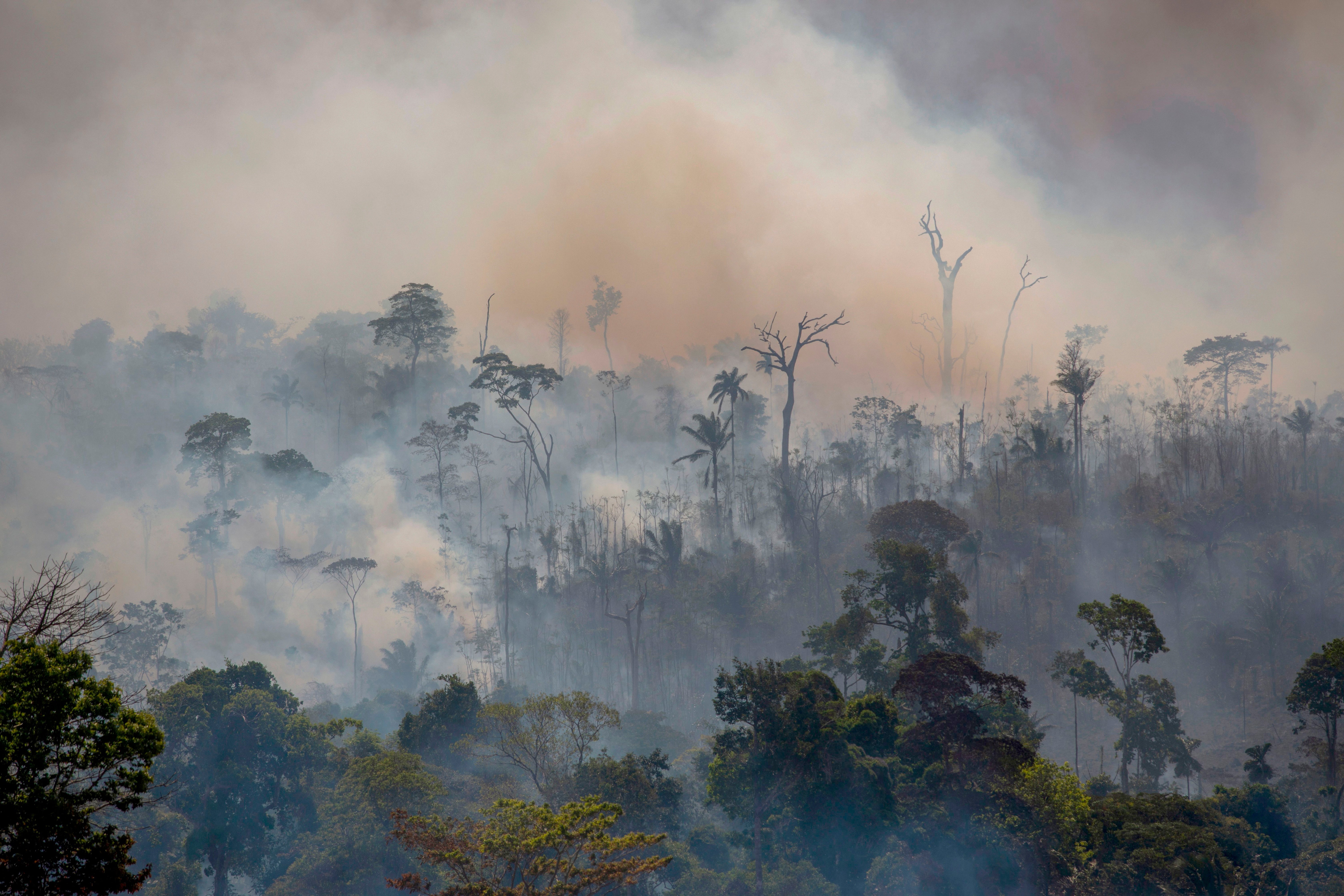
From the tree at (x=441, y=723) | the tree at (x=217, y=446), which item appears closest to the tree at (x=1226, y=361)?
the tree at (x=441, y=723)

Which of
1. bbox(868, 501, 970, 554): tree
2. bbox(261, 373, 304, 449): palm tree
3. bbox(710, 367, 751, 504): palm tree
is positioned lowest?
bbox(868, 501, 970, 554): tree

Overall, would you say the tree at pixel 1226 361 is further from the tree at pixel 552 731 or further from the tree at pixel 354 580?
the tree at pixel 354 580

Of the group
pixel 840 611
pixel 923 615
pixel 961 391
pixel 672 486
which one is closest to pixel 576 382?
pixel 672 486

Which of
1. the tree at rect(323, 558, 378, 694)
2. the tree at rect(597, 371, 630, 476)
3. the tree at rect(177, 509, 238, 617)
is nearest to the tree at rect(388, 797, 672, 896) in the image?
the tree at rect(323, 558, 378, 694)

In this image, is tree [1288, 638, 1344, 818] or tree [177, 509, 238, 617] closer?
tree [1288, 638, 1344, 818]

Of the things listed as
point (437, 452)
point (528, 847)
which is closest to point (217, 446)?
point (437, 452)

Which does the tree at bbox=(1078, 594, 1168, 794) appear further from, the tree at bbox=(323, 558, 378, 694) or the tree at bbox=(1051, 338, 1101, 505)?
the tree at bbox=(323, 558, 378, 694)

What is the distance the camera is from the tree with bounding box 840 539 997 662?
36.3 meters

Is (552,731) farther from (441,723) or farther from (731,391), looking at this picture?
(731,391)

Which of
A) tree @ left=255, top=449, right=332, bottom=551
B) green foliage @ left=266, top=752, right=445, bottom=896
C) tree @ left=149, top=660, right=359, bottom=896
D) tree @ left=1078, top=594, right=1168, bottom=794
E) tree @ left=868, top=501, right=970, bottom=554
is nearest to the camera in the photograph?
tree @ left=1078, top=594, right=1168, bottom=794

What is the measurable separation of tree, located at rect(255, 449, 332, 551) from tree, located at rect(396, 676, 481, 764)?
43.9 m

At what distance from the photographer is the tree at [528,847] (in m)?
17.3

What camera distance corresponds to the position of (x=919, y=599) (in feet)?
120

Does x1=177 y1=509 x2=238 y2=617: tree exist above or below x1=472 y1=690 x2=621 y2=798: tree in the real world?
above
